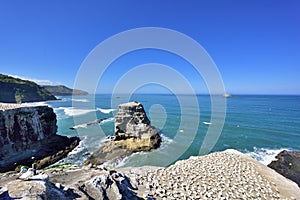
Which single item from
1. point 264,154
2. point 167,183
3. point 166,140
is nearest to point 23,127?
point 167,183

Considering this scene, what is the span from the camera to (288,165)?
16.9 m

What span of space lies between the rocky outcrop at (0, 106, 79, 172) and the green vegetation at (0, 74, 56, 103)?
50666 millimetres

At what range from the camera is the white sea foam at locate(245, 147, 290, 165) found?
18391 mm

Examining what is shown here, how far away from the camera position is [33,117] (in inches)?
750

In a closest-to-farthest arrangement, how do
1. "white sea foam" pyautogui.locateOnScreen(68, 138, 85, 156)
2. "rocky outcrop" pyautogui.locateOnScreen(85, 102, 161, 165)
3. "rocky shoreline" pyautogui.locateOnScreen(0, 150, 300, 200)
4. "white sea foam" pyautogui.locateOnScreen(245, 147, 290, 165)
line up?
"rocky shoreline" pyautogui.locateOnScreen(0, 150, 300, 200), "white sea foam" pyautogui.locateOnScreen(245, 147, 290, 165), "rocky outcrop" pyautogui.locateOnScreen(85, 102, 161, 165), "white sea foam" pyautogui.locateOnScreen(68, 138, 85, 156)

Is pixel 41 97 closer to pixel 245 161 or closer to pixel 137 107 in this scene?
pixel 137 107

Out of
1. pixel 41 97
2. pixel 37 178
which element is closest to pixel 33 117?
pixel 37 178

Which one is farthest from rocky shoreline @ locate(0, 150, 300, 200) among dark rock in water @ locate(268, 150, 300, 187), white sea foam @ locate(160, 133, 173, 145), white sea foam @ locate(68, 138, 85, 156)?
white sea foam @ locate(68, 138, 85, 156)

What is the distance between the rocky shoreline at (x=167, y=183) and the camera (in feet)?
15.8

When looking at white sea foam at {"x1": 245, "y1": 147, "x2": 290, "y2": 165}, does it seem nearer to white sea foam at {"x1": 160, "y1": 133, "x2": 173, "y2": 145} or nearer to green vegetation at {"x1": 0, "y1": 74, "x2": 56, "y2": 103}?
white sea foam at {"x1": 160, "y1": 133, "x2": 173, "y2": 145}

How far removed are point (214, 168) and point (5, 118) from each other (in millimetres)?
18688

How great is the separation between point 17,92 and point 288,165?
276 ft

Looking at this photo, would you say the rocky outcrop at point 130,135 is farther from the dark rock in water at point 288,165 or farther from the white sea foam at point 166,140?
the dark rock in water at point 288,165

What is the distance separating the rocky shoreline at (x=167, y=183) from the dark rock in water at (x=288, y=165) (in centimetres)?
561
